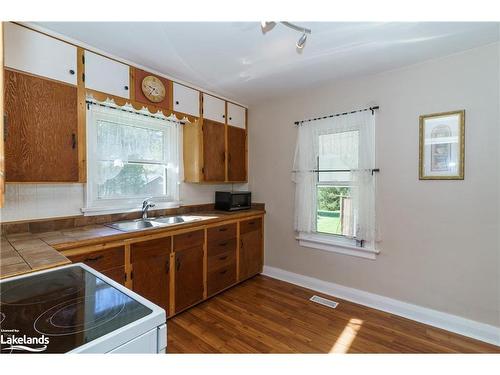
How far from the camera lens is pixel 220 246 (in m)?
2.73

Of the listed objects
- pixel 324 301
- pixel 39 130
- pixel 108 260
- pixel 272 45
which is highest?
pixel 272 45

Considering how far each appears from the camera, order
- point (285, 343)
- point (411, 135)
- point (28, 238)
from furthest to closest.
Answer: point (411, 135) → point (285, 343) → point (28, 238)

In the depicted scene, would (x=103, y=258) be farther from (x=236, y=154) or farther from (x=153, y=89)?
(x=236, y=154)

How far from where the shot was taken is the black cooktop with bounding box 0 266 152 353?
0.65 metres

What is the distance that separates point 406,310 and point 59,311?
9.01 ft

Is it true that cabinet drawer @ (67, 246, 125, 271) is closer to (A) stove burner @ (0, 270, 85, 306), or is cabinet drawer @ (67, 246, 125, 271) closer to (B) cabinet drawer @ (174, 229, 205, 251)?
(B) cabinet drawer @ (174, 229, 205, 251)

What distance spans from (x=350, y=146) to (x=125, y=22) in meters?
2.29

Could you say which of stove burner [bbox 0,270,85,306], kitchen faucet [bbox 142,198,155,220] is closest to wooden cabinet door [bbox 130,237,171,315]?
kitchen faucet [bbox 142,198,155,220]

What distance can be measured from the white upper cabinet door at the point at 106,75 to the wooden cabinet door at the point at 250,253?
1975 millimetres

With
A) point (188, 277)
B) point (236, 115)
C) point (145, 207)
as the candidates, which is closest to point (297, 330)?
point (188, 277)

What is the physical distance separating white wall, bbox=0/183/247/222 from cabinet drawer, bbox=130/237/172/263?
649 millimetres
